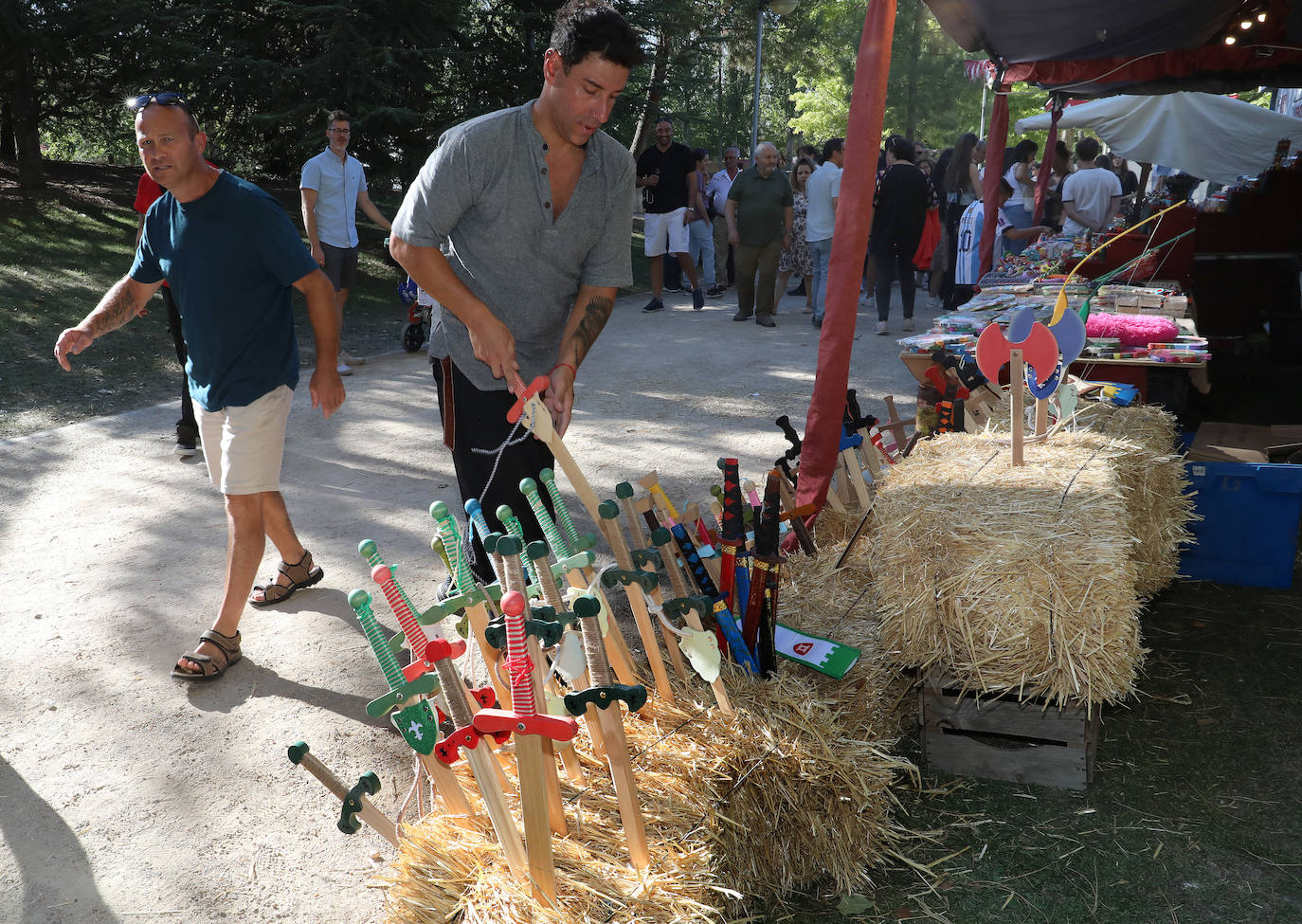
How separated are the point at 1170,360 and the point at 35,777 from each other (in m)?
4.98

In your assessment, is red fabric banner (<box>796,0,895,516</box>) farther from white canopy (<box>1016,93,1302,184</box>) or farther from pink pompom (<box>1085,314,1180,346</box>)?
white canopy (<box>1016,93,1302,184</box>)

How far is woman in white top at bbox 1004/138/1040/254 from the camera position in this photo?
32.6 ft

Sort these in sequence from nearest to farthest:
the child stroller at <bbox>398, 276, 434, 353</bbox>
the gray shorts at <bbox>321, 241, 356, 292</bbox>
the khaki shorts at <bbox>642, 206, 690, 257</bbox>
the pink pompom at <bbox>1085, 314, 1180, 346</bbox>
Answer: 1. the pink pompom at <bbox>1085, 314, 1180, 346</bbox>
2. the gray shorts at <bbox>321, 241, 356, 292</bbox>
3. the child stroller at <bbox>398, 276, 434, 353</bbox>
4. the khaki shorts at <bbox>642, 206, 690, 257</bbox>

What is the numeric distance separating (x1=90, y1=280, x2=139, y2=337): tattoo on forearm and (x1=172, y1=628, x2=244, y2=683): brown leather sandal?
1176 millimetres

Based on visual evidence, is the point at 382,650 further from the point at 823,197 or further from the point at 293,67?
the point at 293,67

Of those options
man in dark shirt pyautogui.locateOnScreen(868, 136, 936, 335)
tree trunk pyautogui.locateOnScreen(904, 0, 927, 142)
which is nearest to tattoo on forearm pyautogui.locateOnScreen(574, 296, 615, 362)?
man in dark shirt pyautogui.locateOnScreen(868, 136, 936, 335)

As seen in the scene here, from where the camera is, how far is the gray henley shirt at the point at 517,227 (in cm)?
267

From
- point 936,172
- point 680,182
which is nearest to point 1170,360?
point 680,182

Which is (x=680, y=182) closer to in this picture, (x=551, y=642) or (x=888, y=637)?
(x=888, y=637)

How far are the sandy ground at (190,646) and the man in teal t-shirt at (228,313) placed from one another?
329 mm

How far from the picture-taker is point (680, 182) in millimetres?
10906

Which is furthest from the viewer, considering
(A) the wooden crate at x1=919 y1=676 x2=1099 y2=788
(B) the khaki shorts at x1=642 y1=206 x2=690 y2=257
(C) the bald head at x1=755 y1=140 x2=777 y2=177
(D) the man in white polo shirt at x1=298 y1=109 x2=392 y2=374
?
(B) the khaki shorts at x1=642 y1=206 x2=690 y2=257

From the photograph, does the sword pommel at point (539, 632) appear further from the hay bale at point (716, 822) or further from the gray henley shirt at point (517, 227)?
the gray henley shirt at point (517, 227)

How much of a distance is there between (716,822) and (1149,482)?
7.84ft
